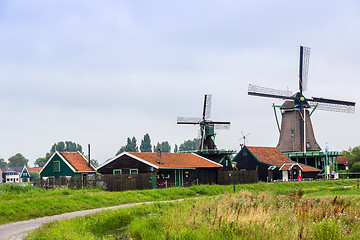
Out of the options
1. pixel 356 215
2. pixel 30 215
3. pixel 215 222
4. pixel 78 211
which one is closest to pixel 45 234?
pixel 215 222

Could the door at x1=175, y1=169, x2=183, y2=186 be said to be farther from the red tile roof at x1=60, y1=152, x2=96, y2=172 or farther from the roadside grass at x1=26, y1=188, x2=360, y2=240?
the roadside grass at x1=26, y1=188, x2=360, y2=240

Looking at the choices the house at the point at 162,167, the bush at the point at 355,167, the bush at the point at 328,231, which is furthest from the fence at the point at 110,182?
the bush at the point at 355,167

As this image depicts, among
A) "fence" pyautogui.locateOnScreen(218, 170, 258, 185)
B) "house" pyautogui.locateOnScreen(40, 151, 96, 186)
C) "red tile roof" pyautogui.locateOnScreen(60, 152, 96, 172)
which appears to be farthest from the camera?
"red tile roof" pyautogui.locateOnScreen(60, 152, 96, 172)

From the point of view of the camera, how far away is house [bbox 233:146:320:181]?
56881 mm

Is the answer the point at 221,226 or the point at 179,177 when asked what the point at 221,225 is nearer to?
the point at 221,226

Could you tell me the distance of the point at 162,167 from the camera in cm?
4012

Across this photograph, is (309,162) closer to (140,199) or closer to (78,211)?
(140,199)

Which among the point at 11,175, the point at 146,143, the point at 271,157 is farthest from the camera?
the point at 11,175

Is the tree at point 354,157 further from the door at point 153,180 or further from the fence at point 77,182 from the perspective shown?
the fence at point 77,182

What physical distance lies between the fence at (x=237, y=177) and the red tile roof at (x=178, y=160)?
2236mm

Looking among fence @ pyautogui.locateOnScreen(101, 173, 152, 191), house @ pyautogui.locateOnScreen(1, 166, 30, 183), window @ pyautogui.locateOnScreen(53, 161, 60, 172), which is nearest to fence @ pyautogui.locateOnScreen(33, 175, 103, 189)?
fence @ pyautogui.locateOnScreen(101, 173, 152, 191)

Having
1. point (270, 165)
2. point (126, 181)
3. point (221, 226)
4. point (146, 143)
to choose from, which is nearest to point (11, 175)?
point (146, 143)

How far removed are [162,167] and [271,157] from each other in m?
24.4

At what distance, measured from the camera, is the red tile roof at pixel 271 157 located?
5816cm
